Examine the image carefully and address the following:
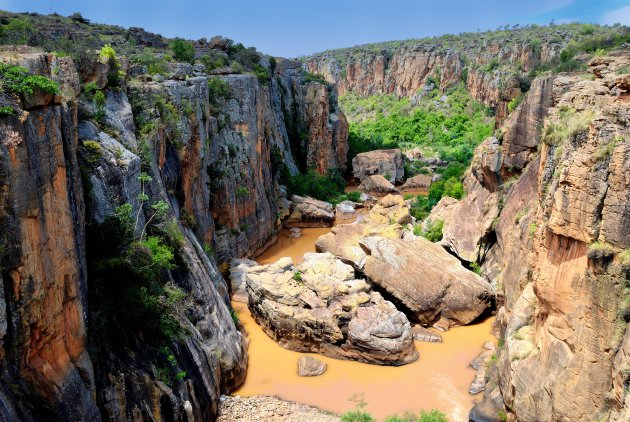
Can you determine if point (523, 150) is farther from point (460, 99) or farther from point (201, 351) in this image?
point (460, 99)

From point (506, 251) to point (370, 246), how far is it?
5.75 metres

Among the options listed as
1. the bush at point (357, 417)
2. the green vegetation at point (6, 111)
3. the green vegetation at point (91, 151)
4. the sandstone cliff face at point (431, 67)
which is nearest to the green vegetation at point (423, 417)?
the bush at point (357, 417)

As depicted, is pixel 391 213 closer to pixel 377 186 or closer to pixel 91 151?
pixel 377 186

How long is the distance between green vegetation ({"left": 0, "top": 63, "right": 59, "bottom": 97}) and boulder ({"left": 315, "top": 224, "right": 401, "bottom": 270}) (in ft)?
52.6

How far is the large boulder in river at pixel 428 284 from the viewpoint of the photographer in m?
20.0

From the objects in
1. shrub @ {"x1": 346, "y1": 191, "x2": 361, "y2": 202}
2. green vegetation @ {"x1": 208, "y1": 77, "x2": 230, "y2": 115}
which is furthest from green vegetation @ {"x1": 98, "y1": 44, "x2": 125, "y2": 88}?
shrub @ {"x1": 346, "y1": 191, "x2": 361, "y2": 202}

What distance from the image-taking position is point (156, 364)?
39.8 ft

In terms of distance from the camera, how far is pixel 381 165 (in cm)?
4747

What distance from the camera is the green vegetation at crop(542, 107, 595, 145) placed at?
462 inches

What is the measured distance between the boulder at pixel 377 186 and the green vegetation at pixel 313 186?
258cm

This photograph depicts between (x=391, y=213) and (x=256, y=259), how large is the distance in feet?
30.8

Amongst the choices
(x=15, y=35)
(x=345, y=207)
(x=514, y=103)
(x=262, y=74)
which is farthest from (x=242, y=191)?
(x=514, y=103)

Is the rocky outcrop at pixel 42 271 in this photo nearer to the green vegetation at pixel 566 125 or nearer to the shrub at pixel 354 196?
the green vegetation at pixel 566 125

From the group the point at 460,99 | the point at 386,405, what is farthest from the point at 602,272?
the point at 460,99
